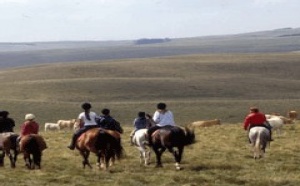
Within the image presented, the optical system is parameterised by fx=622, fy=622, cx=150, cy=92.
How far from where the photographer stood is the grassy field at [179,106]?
16891 mm

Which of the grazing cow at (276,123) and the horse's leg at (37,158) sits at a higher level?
the grazing cow at (276,123)

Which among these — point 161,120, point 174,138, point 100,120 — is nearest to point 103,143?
point 100,120

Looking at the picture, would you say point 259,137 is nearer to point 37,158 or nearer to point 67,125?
point 37,158

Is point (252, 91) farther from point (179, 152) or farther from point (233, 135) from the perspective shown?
point (179, 152)

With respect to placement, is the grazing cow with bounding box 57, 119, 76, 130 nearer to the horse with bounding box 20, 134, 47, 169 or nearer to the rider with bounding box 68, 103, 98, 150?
the rider with bounding box 68, 103, 98, 150

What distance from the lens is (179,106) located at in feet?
212

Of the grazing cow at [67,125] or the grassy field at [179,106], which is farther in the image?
the grazing cow at [67,125]

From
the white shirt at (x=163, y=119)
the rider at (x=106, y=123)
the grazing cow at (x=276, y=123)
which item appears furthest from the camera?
the grazing cow at (x=276, y=123)

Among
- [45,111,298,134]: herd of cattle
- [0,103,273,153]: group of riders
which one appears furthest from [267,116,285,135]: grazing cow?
[0,103,273,153]: group of riders

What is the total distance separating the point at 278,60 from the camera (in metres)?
117

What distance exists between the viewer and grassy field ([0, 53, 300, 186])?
16891mm

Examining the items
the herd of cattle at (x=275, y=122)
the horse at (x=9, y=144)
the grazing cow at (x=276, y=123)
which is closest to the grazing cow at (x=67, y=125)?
the herd of cattle at (x=275, y=122)

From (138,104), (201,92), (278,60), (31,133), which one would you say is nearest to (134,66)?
(278,60)

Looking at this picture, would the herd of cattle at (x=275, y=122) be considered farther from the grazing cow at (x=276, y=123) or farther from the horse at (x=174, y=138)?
the horse at (x=174, y=138)
